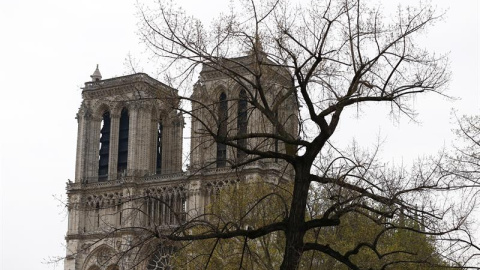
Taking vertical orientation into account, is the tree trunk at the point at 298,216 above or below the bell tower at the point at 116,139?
below

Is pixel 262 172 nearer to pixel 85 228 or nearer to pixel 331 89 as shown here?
pixel 85 228

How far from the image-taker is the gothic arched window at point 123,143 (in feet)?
A: 209

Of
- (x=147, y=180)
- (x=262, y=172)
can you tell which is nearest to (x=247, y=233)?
(x=262, y=172)

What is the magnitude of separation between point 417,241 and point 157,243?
1566 centimetres

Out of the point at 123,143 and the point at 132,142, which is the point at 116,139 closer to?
the point at 123,143

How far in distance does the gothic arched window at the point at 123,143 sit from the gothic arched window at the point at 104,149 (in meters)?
1.14

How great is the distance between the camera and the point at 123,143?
2516 inches

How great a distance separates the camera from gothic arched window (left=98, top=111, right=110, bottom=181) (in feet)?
212

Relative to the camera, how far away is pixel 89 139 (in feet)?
211

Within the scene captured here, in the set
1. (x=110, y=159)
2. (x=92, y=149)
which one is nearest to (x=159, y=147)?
(x=110, y=159)

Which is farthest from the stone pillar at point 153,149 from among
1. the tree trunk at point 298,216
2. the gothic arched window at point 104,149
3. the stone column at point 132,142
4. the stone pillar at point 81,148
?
the tree trunk at point 298,216

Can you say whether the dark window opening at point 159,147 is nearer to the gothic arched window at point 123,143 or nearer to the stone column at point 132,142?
the gothic arched window at point 123,143

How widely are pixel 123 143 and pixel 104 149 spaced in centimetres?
188

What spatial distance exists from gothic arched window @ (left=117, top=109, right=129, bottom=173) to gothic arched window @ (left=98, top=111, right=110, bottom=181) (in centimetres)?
114
